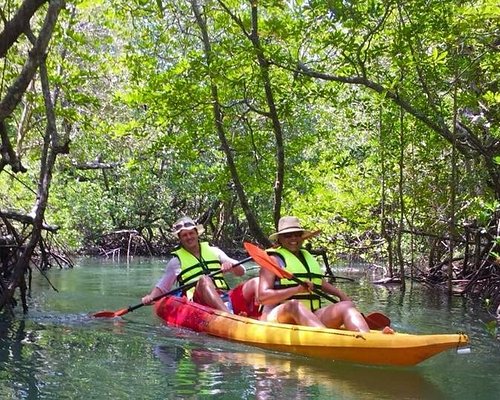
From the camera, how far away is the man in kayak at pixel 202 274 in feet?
22.4

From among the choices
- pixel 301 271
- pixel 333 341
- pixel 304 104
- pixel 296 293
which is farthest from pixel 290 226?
pixel 304 104

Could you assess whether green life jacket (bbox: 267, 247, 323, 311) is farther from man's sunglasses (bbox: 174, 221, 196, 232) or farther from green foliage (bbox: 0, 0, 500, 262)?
man's sunglasses (bbox: 174, 221, 196, 232)

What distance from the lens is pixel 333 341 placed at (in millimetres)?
5102

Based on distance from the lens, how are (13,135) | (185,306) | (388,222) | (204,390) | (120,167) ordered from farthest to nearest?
(120,167) < (13,135) < (388,222) < (185,306) < (204,390)

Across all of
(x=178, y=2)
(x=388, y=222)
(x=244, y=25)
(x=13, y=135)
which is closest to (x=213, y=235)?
(x=13, y=135)

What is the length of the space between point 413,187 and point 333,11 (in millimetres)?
5280

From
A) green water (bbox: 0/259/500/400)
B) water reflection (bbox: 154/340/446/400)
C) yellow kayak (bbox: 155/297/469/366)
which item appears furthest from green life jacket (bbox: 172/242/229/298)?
water reflection (bbox: 154/340/446/400)

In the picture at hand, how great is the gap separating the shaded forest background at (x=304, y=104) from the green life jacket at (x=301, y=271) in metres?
1.62

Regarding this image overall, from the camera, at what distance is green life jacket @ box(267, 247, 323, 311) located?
221 inches

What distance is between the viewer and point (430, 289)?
11570 millimetres

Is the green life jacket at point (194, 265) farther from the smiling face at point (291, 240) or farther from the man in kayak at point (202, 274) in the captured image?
the smiling face at point (291, 240)

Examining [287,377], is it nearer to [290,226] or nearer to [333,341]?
[333,341]

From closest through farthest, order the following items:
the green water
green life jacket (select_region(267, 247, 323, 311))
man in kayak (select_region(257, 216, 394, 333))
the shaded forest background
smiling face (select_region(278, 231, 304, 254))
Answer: the green water, man in kayak (select_region(257, 216, 394, 333)), green life jacket (select_region(267, 247, 323, 311)), smiling face (select_region(278, 231, 304, 254)), the shaded forest background

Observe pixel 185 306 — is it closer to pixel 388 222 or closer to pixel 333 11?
pixel 333 11
